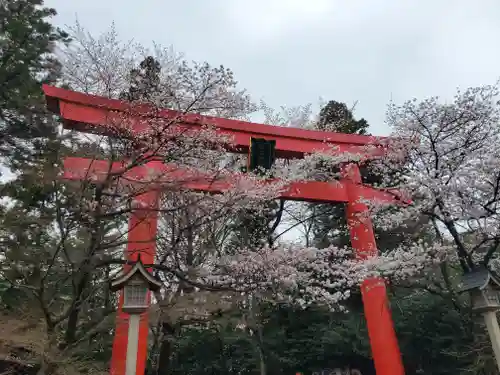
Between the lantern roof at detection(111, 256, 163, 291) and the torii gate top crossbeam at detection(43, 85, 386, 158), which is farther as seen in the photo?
the torii gate top crossbeam at detection(43, 85, 386, 158)

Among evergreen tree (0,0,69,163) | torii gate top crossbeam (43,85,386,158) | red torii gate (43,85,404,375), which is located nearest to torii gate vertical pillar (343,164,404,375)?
red torii gate (43,85,404,375)

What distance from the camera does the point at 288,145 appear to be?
9953 mm

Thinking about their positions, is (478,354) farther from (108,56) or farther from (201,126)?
(108,56)

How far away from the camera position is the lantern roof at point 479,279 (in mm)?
6270

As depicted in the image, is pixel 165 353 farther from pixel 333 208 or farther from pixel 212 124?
pixel 333 208

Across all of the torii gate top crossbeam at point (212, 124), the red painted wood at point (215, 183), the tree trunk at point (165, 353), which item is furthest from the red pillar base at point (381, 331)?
the tree trunk at point (165, 353)

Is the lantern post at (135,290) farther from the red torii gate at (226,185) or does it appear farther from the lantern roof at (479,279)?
the lantern roof at (479,279)

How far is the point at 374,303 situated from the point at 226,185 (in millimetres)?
4303

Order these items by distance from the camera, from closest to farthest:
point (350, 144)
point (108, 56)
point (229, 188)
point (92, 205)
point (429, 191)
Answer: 1. point (92, 205)
2. point (108, 56)
3. point (429, 191)
4. point (229, 188)
5. point (350, 144)

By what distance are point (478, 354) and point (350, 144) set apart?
5.91 metres

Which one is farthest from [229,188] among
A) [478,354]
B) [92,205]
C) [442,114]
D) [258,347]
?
[478,354]

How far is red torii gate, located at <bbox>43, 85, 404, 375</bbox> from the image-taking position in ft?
23.5

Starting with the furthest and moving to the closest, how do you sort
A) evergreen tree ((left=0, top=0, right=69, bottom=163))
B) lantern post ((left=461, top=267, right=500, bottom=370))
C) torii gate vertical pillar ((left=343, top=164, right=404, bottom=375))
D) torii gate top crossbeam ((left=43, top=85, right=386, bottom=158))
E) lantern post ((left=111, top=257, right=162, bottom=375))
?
evergreen tree ((left=0, top=0, right=69, bottom=163)), torii gate vertical pillar ((left=343, top=164, right=404, bottom=375)), torii gate top crossbeam ((left=43, top=85, right=386, bottom=158)), lantern post ((left=461, top=267, right=500, bottom=370)), lantern post ((left=111, top=257, right=162, bottom=375))

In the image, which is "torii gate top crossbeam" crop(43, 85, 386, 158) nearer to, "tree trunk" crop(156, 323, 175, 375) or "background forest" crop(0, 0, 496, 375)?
"background forest" crop(0, 0, 496, 375)
